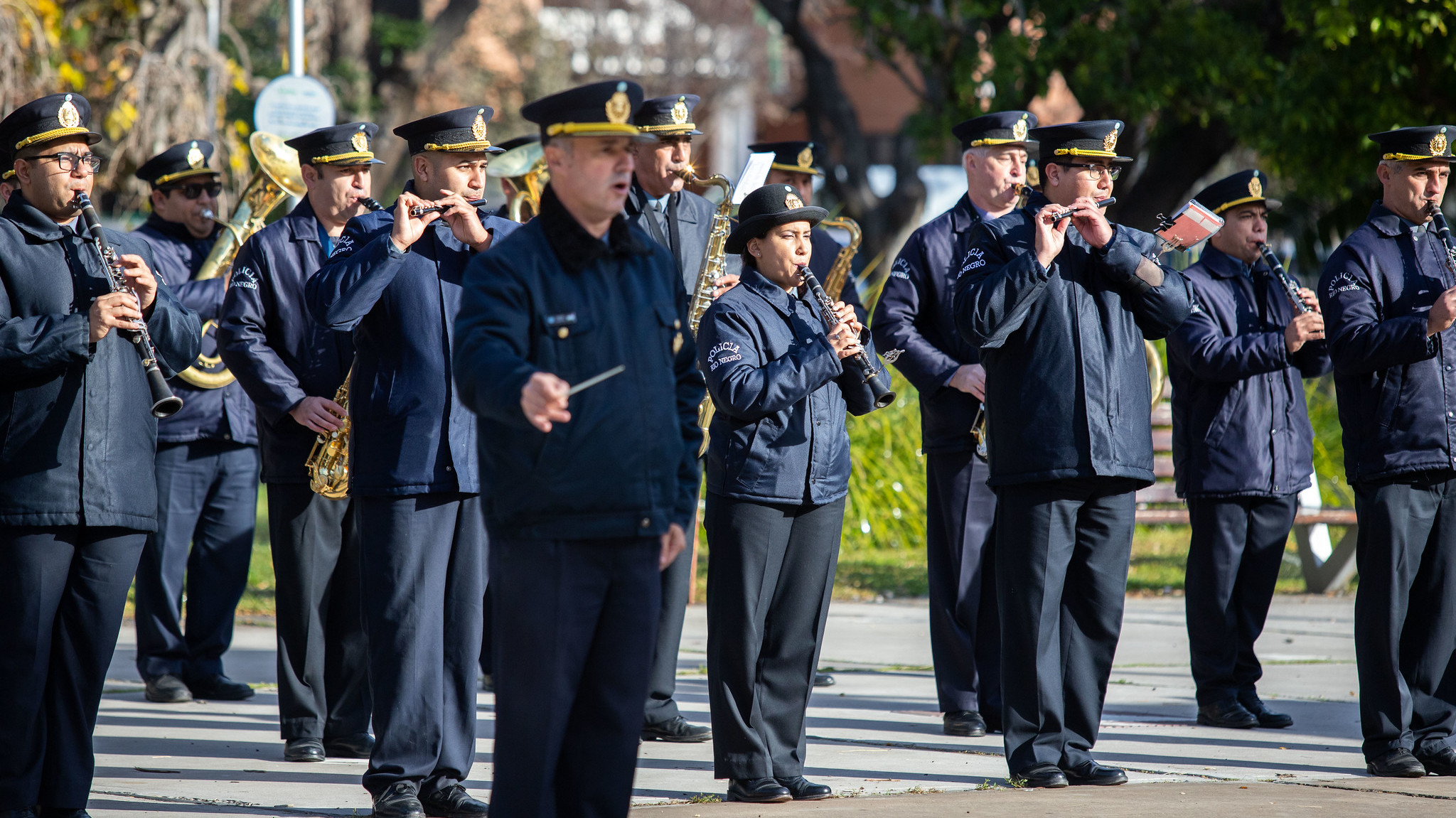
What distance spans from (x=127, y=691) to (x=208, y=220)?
2242 mm

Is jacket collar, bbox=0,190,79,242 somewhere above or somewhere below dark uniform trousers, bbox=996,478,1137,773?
above

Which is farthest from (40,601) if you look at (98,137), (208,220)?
(208,220)

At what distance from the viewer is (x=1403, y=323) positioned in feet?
18.8

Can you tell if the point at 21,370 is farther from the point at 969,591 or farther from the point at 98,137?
the point at 969,591

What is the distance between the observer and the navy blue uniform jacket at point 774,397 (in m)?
5.27

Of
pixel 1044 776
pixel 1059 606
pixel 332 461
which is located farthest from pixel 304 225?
pixel 1044 776

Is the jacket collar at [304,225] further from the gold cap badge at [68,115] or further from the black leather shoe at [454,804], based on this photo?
the black leather shoe at [454,804]

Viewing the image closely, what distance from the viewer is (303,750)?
6.09 metres

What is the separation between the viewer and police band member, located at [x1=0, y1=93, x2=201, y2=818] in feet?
16.0

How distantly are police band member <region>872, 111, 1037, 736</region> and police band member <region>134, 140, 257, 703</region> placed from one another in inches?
121

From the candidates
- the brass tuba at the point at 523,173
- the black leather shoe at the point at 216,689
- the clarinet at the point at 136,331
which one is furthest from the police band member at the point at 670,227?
the black leather shoe at the point at 216,689

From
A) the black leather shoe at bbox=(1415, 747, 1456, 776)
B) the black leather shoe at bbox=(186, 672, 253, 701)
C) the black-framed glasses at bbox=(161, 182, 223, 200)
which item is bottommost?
the black leather shoe at bbox=(186, 672, 253, 701)

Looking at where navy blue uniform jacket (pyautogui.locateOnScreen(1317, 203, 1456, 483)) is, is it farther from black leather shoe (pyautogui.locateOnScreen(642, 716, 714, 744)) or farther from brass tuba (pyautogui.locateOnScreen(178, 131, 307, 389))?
brass tuba (pyautogui.locateOnScreen(178, 131, 307, 389))

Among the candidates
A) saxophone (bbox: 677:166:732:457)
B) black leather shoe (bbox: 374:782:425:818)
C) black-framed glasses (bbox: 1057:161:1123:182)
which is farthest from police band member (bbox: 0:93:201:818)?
black-framed glasses (bbox: 1057:161:1123:182)
